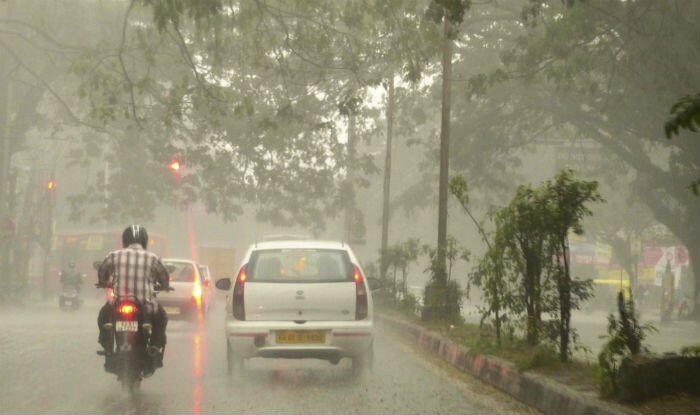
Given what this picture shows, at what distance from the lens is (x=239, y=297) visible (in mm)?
11977

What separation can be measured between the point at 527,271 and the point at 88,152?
1137 inches

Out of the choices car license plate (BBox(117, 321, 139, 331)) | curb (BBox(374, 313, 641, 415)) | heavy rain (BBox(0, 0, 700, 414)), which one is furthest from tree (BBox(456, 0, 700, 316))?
car license plate (BBox(117, 321, 139, 331))

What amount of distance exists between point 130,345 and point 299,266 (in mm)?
2962

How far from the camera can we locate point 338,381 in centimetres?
1171

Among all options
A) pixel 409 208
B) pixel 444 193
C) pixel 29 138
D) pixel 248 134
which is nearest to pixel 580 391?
pixel 444 193

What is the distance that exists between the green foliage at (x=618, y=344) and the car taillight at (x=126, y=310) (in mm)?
3965

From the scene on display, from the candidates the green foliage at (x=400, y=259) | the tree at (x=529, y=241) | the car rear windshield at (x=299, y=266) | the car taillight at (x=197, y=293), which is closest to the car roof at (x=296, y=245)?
the car rear windshield at (x=299, y=266)

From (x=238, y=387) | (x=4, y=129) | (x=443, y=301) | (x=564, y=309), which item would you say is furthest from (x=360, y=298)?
(x=4, y=129)

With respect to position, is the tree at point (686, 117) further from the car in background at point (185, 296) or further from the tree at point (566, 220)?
the car in background at point (185, 296)

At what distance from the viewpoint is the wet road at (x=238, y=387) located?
9.48 metres

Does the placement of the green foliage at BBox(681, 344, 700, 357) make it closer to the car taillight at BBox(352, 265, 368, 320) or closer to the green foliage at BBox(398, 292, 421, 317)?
the car taillight at BBox(352, 265, 368, 320)

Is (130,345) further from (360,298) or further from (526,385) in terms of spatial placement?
(526,385)

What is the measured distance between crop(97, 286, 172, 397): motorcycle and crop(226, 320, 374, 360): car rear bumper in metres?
1.80

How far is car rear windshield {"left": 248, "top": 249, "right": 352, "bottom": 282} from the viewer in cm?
1215
